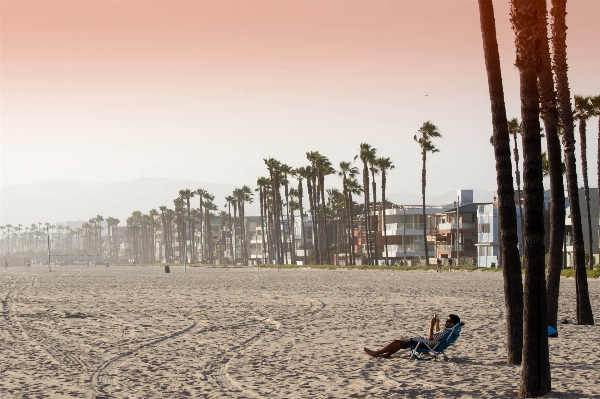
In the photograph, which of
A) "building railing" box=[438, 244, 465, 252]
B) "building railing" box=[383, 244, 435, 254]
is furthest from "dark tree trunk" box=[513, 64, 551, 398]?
"building railing" box=[383, 244, 435, 254]

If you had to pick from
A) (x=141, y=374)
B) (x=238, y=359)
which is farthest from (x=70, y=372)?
(x=238, y=359)

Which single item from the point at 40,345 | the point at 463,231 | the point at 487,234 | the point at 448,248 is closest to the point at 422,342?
the point at 40,345

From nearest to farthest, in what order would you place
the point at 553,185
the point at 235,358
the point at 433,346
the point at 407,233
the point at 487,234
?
the point at 433,346, the point at 235,358, the point at 553,185, the point at 487,234, the point at 407,233

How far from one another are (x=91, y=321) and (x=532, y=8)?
653 inches

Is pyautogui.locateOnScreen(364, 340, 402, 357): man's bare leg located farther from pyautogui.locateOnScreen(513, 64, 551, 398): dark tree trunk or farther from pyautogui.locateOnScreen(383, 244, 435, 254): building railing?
pyautogui.locateOnScreen(383, 244, 435, 254): building railing

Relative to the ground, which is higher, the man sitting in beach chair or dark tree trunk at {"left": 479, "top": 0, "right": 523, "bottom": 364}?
dark tree trunk at {"left": 479, "top": 0, "right": 523, "bottom": 364}

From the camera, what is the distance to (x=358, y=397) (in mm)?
12773

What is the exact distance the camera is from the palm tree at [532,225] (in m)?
12.0

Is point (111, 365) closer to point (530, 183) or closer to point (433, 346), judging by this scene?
point (433, 346)

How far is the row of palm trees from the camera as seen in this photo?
12.0 m

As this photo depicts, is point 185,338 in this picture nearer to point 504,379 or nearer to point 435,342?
point 435,342

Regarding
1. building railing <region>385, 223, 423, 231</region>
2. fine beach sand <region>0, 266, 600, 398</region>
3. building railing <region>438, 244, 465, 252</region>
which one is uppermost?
building railing <region>385, 223, 423, 231</region>

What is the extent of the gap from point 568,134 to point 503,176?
9341mm

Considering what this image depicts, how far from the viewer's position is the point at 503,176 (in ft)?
48.2
